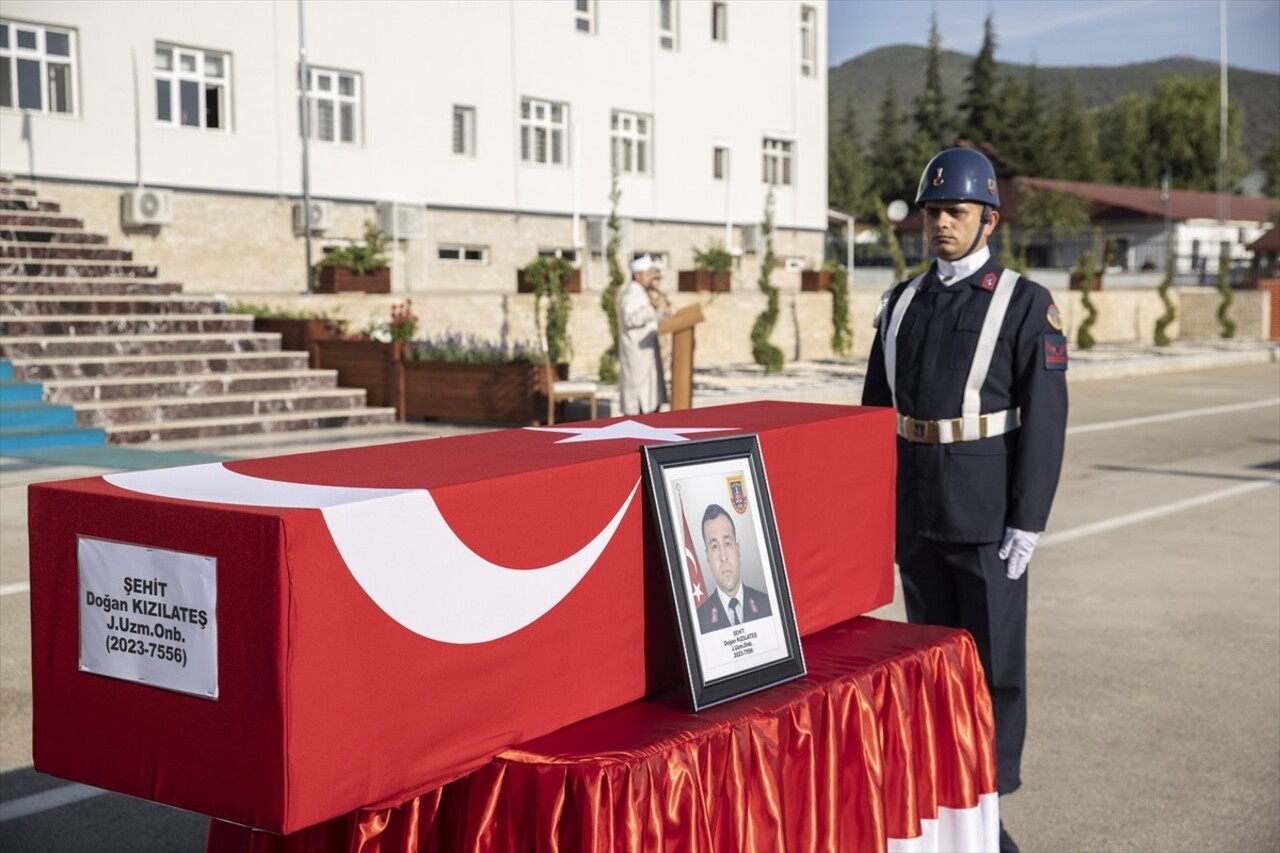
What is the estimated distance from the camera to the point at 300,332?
59.2 ft

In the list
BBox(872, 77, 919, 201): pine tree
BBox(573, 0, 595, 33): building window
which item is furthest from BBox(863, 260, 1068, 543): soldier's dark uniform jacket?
BBox(872, 77, 919, 201): pine tree

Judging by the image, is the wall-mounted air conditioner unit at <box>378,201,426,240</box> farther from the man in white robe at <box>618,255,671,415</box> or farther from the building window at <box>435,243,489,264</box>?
the man in white robe at <box>618,255,671,415</box>

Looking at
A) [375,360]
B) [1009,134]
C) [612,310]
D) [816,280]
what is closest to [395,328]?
[375,360]

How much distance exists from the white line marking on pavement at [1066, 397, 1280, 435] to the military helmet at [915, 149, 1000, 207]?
12825mm

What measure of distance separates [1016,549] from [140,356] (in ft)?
44.9

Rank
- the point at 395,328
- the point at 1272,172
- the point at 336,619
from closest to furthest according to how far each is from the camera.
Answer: the point at 336,619 → the point at 395,328 → the point at 1272,172

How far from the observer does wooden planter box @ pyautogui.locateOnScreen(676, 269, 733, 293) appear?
26.7 meters

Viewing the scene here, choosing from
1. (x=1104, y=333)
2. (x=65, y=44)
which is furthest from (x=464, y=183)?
(x=1104, y=333)

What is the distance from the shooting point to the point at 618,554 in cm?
286

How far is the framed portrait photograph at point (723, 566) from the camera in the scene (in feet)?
9.51

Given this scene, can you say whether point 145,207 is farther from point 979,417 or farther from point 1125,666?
point 979,417

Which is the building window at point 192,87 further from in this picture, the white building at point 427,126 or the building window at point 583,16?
the building window at point 583,16

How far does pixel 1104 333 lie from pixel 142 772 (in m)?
36.9

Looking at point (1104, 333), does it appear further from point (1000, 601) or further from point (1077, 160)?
point (1077, 160)
